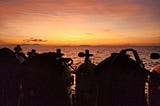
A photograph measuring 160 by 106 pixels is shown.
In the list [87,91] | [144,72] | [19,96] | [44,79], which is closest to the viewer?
[144,72]

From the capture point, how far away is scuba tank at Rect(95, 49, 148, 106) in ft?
20.4

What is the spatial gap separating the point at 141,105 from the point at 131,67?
1.08 m

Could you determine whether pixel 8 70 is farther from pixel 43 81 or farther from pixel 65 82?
pixel 65 82

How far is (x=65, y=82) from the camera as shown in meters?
7.49

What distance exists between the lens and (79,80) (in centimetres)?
1081

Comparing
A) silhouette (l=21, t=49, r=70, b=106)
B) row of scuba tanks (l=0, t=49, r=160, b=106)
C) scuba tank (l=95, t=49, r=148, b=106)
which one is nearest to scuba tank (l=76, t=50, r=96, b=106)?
row of scuba tanks (l=0, t=49, r=160, b=106)

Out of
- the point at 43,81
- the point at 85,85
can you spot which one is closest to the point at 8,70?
the point at 43,81

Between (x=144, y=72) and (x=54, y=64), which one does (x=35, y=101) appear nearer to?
(x=54, y=64)

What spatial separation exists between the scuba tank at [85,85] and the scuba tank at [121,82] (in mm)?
3934

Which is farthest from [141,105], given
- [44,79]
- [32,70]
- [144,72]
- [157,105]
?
[32,70]

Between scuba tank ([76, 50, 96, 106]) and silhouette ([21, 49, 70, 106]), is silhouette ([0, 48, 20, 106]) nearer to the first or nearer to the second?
silhouette ([21, 49, 70, 106])

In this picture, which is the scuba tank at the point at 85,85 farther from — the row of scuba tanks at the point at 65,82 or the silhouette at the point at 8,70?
the silhouette at the point at 8,70

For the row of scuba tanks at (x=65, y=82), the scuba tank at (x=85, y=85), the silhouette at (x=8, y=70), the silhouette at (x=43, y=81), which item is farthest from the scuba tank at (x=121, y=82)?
the scuba tank at (x=85, y=85)

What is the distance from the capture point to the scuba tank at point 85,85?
34.3ft
